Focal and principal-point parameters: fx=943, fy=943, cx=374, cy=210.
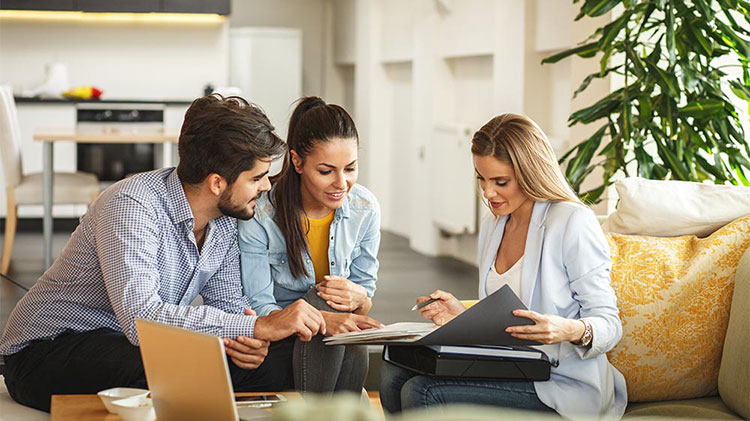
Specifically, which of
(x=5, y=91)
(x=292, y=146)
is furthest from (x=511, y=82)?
(x=292, y=146)

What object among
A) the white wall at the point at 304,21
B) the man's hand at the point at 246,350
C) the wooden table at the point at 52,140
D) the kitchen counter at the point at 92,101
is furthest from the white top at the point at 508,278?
the white wall at the point at 304,21

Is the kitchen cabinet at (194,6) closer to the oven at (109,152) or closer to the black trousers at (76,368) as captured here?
the oven at (109,152)

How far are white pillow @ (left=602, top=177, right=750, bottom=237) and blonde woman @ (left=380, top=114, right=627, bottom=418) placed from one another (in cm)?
33

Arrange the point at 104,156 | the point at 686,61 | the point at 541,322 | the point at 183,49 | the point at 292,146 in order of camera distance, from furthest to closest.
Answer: the point at 183,49, the point at 104,156, the point at 686,61, the point at 292,146, the point at 541,322

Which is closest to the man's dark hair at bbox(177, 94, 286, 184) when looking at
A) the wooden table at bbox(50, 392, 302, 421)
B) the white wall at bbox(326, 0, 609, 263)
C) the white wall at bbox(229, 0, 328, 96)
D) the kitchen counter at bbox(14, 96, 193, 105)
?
the wooden table at bbox(50, 392, 302, 421)

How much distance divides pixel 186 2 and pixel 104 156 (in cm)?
154

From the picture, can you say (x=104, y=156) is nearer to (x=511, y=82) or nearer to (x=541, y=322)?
(x=511, y=82)

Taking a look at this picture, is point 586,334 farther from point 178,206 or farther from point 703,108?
point 703,108

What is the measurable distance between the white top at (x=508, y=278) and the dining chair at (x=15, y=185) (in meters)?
4.08

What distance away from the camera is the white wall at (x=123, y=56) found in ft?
27.5

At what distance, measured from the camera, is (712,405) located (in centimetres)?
221

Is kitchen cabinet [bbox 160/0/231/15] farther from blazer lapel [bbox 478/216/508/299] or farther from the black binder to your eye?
the black binder

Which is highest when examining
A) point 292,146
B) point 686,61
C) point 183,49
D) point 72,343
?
point 183,49

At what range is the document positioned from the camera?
1865 mm
